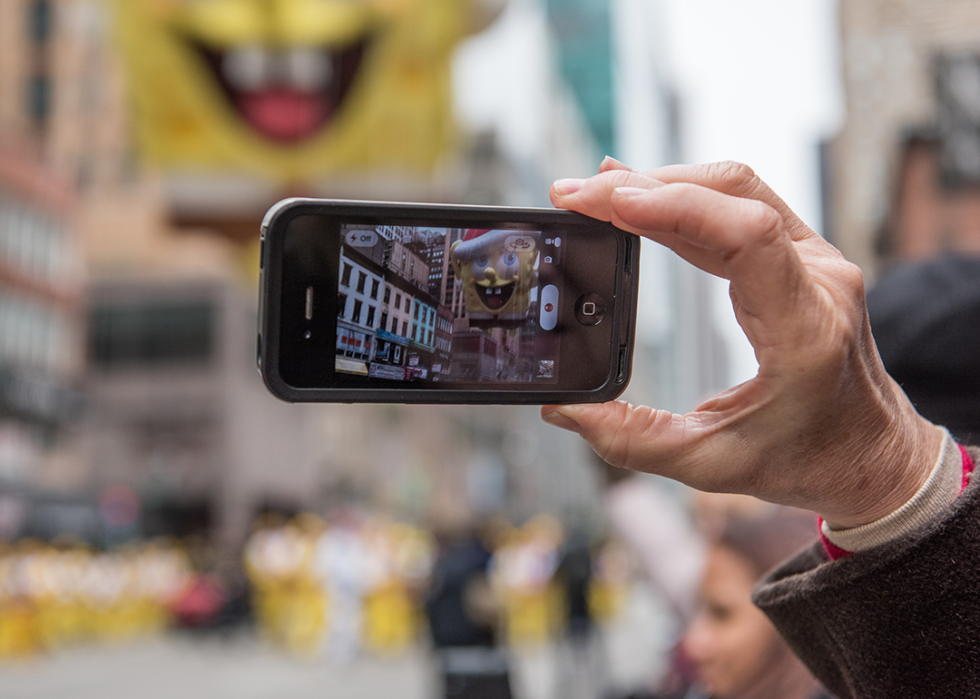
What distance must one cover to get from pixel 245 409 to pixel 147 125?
122 feet

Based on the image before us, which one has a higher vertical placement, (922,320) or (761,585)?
(922,320)

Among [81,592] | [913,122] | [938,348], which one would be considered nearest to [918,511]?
[938,348]

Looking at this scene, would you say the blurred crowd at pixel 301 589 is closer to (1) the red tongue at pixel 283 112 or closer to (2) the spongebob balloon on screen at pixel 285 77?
(2) the spongebob balloon on screen at pixel 285 77

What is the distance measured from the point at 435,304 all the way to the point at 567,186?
22cm

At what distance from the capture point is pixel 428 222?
1.26m

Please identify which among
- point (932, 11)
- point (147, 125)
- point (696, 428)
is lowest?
point (696, 428)

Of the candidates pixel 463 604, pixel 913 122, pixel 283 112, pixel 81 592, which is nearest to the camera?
pixel 283 112

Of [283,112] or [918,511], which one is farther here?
[283,112]

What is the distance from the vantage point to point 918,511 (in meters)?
1.10

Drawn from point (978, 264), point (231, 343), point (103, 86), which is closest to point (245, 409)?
point (231, 343)

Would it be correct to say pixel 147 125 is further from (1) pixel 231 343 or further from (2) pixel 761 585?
(1) pixel 231 343

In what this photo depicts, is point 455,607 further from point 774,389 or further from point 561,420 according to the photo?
point 774,389

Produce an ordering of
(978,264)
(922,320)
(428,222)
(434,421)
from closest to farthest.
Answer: (428,222) < (922,320) < (978,264) < (434,421)

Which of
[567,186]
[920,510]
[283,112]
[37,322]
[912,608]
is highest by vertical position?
[37,322]
